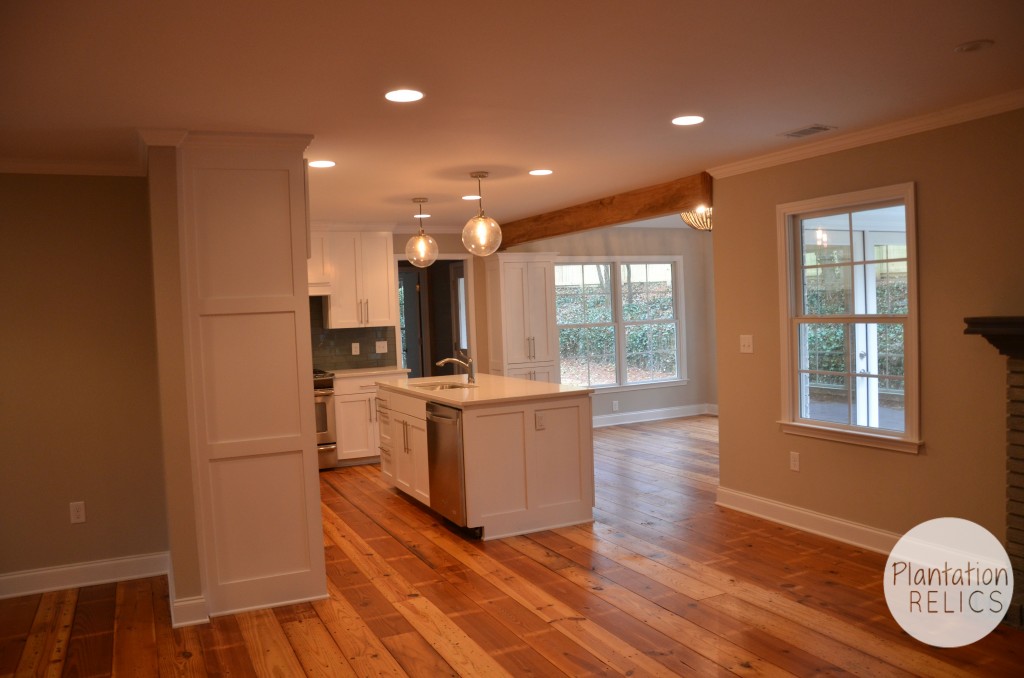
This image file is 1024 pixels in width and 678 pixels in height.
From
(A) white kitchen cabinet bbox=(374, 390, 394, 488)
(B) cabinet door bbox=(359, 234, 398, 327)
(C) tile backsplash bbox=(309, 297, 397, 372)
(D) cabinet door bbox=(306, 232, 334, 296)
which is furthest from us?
(C) tile backsplash bbox=(309, 297, 397, 372)

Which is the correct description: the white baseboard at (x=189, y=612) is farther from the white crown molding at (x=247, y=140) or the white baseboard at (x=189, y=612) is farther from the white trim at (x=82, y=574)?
the white crown molding at (x=247, y=140)

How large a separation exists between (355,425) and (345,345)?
92 cm

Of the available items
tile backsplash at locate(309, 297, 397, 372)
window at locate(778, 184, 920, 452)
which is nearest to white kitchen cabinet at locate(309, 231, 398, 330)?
tile backsplash at locate(309, 297, 397, 372)

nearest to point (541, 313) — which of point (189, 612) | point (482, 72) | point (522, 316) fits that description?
point (522, 316)

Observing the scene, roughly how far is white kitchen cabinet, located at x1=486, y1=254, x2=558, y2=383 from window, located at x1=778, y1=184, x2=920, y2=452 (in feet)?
12.8

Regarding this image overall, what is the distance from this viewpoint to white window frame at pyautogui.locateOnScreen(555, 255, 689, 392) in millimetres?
9133

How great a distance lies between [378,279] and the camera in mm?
7781

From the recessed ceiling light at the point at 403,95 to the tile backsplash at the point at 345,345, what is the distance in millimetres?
4830

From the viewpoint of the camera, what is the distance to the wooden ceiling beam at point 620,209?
5410 millimetres

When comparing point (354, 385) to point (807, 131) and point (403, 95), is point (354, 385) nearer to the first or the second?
point (403, 95)

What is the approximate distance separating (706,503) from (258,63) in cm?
420

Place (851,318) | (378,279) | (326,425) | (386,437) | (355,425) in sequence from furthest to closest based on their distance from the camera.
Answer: (378,279) → (355,425) → (326,425) → (386,437) → (851,318)
